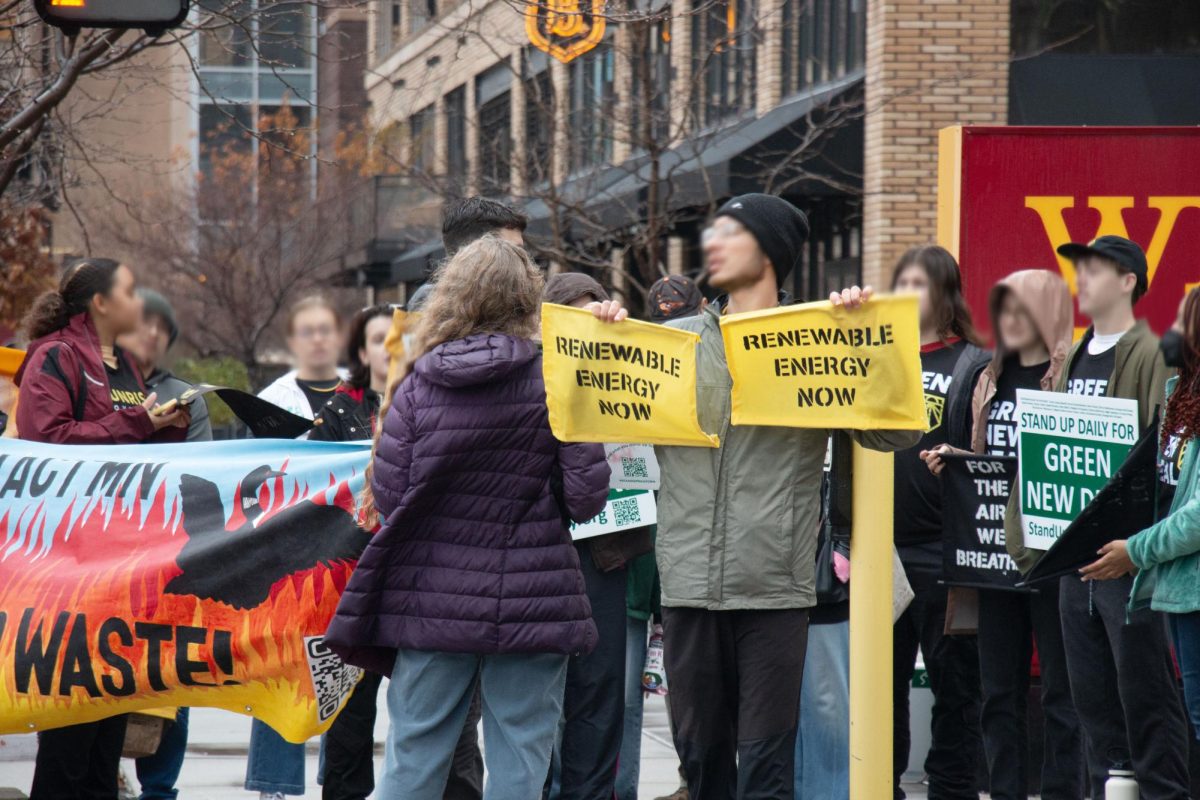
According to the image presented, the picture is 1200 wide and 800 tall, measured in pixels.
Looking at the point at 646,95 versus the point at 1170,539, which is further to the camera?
the point at 646,95

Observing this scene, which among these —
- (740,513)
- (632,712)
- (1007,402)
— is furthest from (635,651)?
(740,513)

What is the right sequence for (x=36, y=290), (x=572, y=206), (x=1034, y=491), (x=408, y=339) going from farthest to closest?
(x=36, y=290)
(x=572, y=206)
(x=1034, y=491)
(x=408, y=339)

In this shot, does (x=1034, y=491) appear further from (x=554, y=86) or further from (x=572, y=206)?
(x=554, y=86)

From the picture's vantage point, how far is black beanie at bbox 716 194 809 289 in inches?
183

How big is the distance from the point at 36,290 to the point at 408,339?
576 inches

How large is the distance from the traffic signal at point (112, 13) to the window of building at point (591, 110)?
232 inches

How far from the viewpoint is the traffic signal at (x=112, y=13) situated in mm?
6242

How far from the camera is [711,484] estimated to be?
4.65m

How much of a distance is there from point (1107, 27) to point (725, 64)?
4798 millimetres

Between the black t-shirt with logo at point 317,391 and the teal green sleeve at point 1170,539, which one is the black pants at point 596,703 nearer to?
the black t-shirt with logo at point 317,391

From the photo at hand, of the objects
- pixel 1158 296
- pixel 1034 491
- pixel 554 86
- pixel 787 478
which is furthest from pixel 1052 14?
pixel 787 478

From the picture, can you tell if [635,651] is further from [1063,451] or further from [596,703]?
[1063,451]

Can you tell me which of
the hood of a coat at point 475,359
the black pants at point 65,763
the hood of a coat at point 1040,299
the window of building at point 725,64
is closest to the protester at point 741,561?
the hood of a coat at point 475,359

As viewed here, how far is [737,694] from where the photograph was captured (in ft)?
15.6
